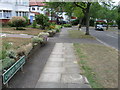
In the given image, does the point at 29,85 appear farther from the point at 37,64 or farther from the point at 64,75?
the point at 37,64

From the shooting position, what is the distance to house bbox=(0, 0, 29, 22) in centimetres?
3125

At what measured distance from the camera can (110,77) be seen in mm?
6035

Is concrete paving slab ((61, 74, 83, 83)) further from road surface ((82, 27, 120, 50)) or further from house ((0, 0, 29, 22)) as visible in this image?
house ((0, 0, 29, 22))

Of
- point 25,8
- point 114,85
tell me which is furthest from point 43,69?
point 25,8

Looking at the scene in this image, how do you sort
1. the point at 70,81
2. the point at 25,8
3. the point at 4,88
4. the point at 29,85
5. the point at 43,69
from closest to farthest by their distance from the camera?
the point at 4,88
the point at 29,85
the point at 70,81
the point at 43,69
the point at 25,8

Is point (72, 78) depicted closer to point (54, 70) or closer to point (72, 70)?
point (72, 70)

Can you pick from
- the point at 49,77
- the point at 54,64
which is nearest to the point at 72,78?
the point at 49,77

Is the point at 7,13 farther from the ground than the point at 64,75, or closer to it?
farther from the ground

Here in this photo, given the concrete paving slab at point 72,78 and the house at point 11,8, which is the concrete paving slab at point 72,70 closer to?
the concrete paving slab at point 72,78

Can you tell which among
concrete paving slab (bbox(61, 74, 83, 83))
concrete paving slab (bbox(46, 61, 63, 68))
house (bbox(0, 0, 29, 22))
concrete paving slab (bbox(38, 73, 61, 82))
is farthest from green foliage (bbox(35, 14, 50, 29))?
concrete paving slab (bbox(61, 74, 83, 83))

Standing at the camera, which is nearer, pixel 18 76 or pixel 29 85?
pixel 29 85

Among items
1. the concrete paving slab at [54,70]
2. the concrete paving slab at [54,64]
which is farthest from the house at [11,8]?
the concrete paving slab at [54,70]

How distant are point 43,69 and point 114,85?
2870 mm

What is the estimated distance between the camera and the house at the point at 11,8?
3125 centimetres
